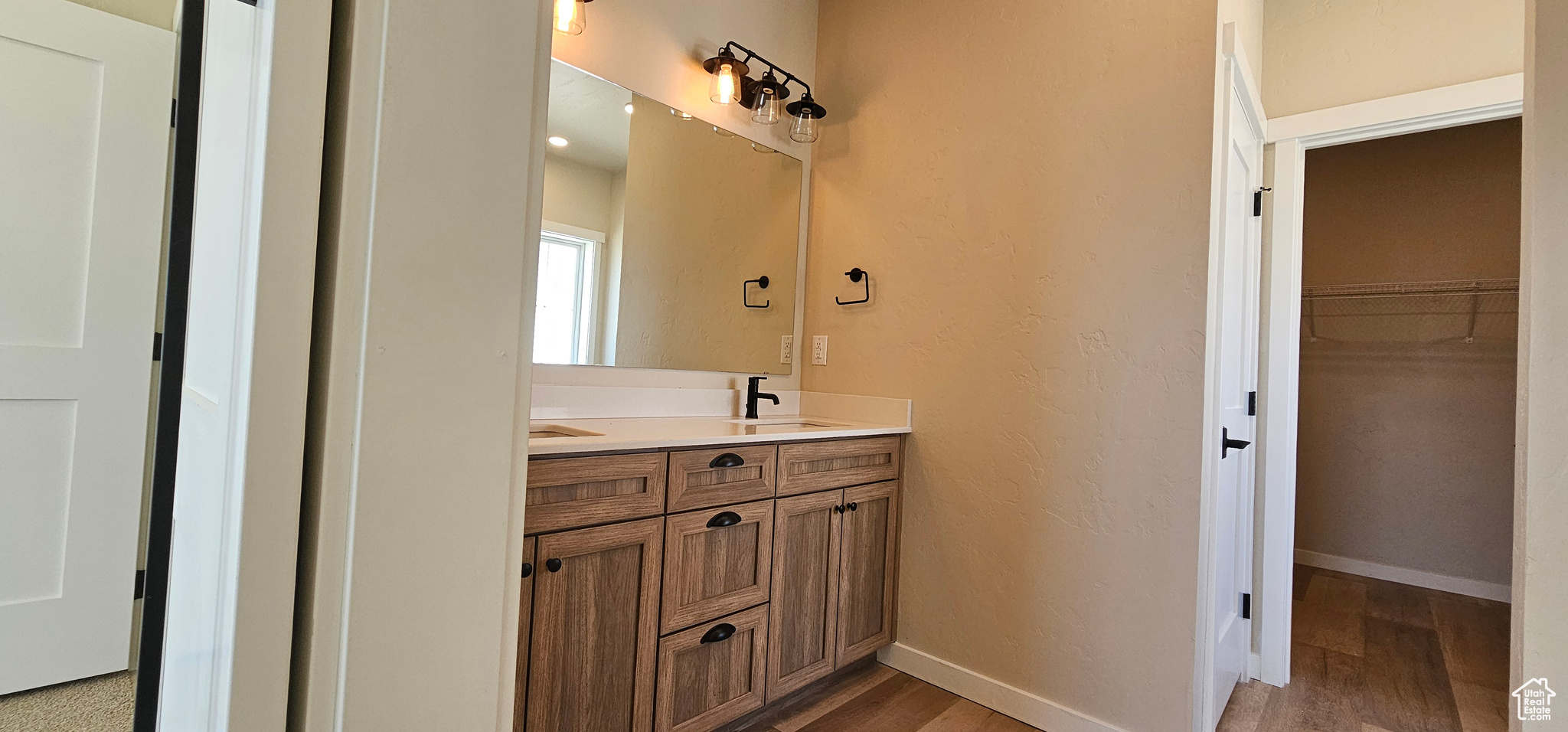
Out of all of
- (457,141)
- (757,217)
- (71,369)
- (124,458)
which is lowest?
(124,458)

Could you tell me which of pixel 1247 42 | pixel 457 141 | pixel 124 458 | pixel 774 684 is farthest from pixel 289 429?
pixel 1247 42

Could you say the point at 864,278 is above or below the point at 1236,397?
above

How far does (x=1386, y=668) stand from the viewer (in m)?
2.48

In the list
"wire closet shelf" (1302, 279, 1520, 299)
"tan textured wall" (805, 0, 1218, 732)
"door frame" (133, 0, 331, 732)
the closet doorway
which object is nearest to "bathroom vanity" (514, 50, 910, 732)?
"tan textured wall" (805, 0, 1218, 732)

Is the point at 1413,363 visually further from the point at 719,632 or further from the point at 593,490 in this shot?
the point at 593,490

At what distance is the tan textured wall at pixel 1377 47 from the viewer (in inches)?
81.7

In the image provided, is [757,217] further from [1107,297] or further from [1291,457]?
[1291,457]

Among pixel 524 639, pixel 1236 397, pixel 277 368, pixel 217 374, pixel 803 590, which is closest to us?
pixel 277 368

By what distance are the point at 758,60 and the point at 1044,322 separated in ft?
4.49

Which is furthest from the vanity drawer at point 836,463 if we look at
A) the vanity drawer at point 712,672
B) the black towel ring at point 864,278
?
the black towel ring at point 864,278

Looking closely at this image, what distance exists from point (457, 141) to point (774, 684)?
67.4 inches

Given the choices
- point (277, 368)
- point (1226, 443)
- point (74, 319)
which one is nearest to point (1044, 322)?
point (1226, 443)

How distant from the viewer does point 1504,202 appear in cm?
339

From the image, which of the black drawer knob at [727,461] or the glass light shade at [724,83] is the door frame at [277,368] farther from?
the glass light shade at [724,83]
